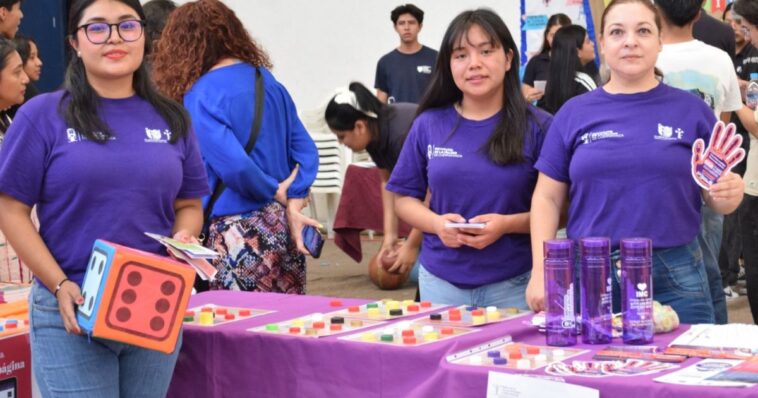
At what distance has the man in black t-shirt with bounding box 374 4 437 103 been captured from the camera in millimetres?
8898

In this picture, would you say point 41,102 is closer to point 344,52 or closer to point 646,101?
point 646,101

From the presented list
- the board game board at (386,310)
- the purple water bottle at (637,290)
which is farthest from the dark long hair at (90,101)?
the purple water bottle at (637,290)

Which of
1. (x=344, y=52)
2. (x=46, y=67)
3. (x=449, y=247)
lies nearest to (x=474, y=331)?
(x=449, y=247)

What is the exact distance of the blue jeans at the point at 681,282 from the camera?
8.77 ft

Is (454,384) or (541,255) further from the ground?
(541,255)

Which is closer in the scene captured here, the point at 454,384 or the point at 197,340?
the point at 454,384

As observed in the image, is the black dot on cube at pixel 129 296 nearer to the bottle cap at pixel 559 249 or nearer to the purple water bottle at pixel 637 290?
the bottle cap at pixel 559 249

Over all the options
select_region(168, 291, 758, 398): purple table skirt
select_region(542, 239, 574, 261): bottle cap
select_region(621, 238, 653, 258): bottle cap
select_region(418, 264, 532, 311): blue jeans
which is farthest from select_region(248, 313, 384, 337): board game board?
select_region(621, 238, 653, 258): bottle cap

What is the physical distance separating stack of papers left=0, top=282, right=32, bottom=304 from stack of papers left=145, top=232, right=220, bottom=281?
46.4 inches

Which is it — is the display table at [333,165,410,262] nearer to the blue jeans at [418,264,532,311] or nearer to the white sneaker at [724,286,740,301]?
the white sneaker at [724,286,740,301]

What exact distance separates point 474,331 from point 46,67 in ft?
29.0

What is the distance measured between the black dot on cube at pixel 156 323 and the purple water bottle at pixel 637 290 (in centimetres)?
100

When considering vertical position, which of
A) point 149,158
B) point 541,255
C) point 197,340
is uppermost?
point 149,158

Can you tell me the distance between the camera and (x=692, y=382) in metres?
2.06
